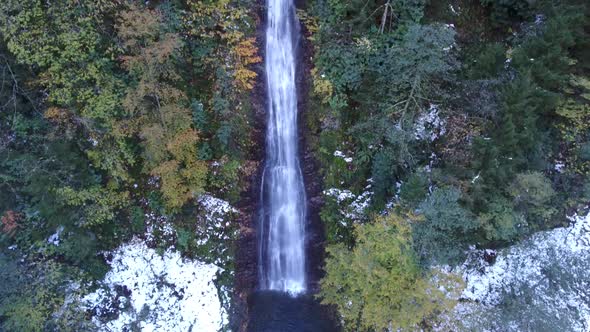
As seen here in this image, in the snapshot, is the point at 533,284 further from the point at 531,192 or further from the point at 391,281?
the point at 391,281

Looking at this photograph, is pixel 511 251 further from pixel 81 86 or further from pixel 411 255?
pixel 81 86

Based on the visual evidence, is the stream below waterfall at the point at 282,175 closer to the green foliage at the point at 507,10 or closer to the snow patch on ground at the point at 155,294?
the snow patch on ground at the point at 155,294

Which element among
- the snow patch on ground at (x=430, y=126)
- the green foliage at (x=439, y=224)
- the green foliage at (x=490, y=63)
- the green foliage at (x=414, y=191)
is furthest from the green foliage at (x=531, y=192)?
the green foliage at (x=490, y=63)

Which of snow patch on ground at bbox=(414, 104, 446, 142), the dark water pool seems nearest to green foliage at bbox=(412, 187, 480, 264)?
snow patch on ground at bbox=(414, 104, 446, 142)

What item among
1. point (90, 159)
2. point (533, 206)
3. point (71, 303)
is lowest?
point (71, 303)

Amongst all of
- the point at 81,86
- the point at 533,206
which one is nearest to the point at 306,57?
the point at 81,86
